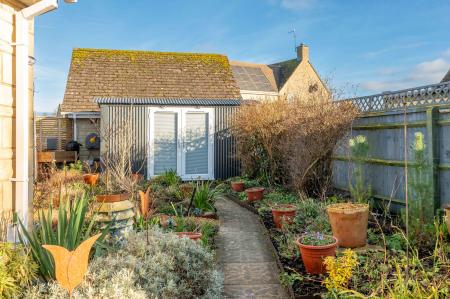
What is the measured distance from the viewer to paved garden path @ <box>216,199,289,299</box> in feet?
14.1

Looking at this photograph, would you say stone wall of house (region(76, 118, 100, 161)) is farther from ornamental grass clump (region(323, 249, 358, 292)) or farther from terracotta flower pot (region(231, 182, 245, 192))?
ornamental grass clump (region(323, 249, 358, 292))

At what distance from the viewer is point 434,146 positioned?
6242 millimetres

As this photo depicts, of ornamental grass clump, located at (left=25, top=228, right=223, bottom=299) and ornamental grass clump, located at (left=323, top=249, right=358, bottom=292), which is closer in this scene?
ornamental grass clump, located at (left=25, top=228, right=223, bottom=299)

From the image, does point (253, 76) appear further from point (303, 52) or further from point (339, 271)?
point (339, 271)

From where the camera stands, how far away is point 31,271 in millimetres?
3186

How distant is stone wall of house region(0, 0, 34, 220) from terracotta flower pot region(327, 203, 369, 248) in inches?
162

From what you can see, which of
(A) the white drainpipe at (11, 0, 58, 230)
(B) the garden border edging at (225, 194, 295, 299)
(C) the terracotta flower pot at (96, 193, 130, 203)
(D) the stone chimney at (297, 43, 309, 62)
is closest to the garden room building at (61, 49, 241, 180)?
(B) the garden border edging at (225, 194, 295, 299)

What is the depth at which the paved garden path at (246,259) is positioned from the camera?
170 inches

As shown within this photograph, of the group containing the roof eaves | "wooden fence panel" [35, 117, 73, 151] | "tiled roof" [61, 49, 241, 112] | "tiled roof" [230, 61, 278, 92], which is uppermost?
"tiled roof" [230, 61, 278, 92]

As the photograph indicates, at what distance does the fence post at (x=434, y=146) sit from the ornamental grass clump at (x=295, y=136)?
1.93 metres

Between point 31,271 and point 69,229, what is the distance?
2.04ft

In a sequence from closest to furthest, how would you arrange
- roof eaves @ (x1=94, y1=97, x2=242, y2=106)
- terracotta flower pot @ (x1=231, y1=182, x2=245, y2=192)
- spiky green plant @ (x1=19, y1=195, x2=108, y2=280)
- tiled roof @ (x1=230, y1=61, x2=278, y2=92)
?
1. spiky green plant @ (x1=19, y1=195, x2=108, y2=280)
2. terracotta flower pot @ (x1=231, y1=182, x2=245, y2=192)
3. roof eaves @ (x1=94, y1=97, x2=242, y2=106)
4. tiled roof @ (x1=230, y1=61, x2=278, y2=92)

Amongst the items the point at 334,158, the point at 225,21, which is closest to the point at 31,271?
the point at 334,158

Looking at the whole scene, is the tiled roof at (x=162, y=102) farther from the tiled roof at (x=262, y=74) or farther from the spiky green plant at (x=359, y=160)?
the tiled roof at (x=262, y=74)
